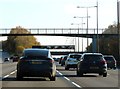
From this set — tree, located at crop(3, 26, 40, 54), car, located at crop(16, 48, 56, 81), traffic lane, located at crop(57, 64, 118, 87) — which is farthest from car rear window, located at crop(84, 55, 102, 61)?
tree, located at crop(3, 26, 40, 54)

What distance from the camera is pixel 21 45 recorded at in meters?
168

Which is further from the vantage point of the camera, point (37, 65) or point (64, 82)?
point (37, 65)

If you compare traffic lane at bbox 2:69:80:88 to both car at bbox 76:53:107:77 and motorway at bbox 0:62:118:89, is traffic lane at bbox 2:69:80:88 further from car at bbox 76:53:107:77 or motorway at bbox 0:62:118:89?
car at bbox 76:53:107:77

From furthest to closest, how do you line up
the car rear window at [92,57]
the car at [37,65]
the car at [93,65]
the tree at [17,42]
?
the tree at [17,42]
the car rear window at [92,57]
the car at [93,65]
the car at [37,65]

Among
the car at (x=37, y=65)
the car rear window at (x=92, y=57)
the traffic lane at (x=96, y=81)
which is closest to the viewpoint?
the traffic lane at (x=96, y=81)

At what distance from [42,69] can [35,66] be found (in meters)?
0.45

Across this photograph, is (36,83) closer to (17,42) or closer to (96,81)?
(96,81)

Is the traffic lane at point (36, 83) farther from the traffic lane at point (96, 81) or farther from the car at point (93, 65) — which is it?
the car at point (93, 65)

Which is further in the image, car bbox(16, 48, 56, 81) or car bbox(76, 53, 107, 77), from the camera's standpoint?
car bbox(76, 53, 107, 77)

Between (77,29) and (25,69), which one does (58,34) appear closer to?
(77,29)

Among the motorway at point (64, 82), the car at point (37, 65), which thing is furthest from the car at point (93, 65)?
the car at point (37, 65)

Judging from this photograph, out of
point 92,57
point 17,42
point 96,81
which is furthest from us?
point 17,42

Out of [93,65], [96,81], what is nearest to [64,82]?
[96,81]

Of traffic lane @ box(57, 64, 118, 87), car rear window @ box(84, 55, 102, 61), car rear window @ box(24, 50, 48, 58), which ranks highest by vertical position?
car rear window @ box(24, 50, 48, 58)
